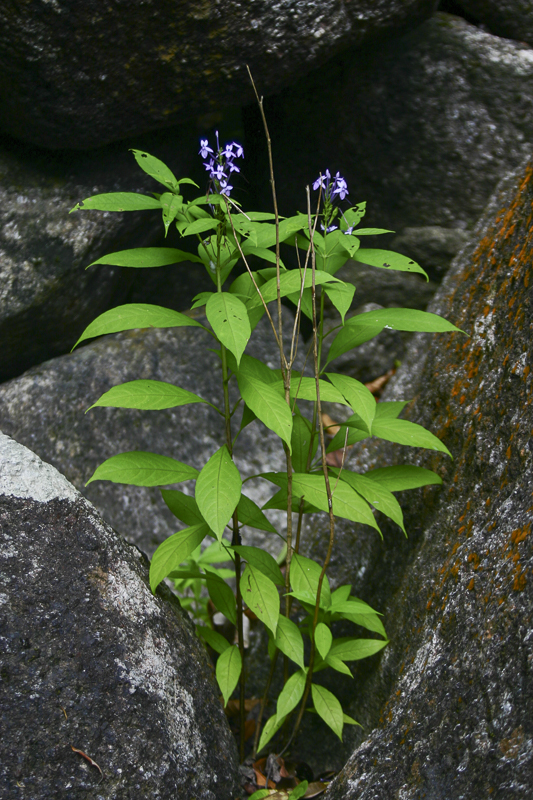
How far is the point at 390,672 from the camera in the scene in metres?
1.70

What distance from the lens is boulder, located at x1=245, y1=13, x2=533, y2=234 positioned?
10.1 ft

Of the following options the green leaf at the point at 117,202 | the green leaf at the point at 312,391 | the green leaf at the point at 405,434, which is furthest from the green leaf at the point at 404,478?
the green leaf at the point at 117,202

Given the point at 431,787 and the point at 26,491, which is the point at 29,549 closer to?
the point at 26,491

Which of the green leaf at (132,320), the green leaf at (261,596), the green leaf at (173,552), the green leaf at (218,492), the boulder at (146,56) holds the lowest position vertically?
the green leaf at (261,596)

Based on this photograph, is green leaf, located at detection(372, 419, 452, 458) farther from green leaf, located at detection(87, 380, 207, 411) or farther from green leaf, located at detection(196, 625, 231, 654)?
green leaf, located at detection(196, 625, 231, 654)

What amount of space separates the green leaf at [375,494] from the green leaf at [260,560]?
307mm

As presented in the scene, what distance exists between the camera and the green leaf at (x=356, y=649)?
65.4 inches

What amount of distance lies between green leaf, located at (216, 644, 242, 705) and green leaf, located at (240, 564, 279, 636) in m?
0.21

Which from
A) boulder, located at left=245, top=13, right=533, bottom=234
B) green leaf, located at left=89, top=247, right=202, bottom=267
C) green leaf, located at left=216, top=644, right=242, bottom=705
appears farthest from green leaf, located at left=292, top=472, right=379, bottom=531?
boulder, located at left=245, top=13, right=533, bottom=234

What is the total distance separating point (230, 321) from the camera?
136cm

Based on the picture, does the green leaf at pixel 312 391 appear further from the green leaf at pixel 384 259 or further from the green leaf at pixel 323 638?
the green leaf at pixel 323 638

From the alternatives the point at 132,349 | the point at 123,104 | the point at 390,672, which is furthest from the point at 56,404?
the point at 390,672

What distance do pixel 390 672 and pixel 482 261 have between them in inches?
57.3

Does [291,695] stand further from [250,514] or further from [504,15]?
[504,15]
